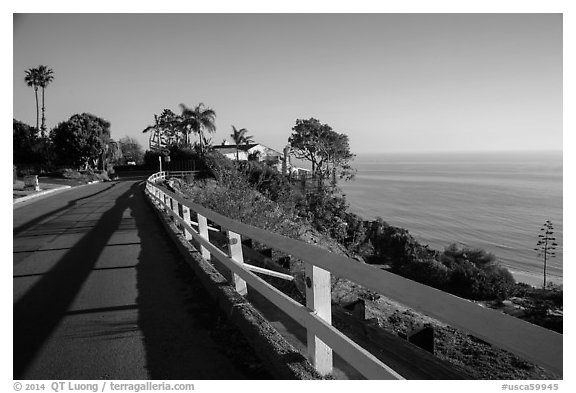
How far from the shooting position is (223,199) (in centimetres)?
1025

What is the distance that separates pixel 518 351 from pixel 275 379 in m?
→ 1.88

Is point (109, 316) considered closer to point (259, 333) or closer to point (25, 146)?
point (259, 333)

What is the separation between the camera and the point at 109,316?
420cm

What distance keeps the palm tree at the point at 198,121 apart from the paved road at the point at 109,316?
53522 millimetres

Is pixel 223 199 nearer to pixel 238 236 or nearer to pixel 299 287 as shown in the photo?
pixel 299 287

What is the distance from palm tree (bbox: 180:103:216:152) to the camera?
59.9 metres

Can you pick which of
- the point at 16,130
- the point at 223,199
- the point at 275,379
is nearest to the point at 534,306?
the point at 223,199

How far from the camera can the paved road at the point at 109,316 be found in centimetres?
314

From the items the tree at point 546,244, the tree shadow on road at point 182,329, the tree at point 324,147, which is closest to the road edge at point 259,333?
the tree shadow on road at point 182,329

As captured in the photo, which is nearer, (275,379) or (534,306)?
(275,379)

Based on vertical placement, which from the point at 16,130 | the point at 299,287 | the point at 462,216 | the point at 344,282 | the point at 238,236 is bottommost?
the point at 462,216

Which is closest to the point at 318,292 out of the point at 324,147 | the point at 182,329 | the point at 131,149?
the point at 182,329

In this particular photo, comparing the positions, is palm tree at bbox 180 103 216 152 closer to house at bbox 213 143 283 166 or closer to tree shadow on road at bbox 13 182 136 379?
house at bbox 213 143 283 166

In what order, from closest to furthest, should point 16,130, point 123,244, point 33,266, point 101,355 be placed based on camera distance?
1. point 101,355
2. point 33,266
3. point 123,244
4. point 16,130
